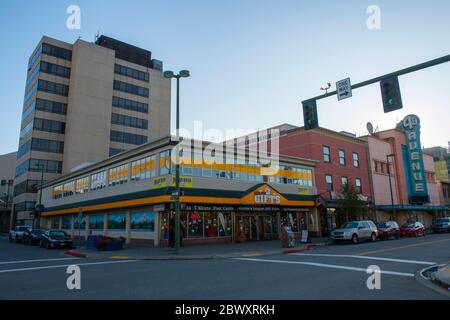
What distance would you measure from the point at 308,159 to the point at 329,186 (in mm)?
4711

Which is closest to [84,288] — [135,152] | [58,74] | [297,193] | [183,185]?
[183,185]

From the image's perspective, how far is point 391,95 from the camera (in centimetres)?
1095

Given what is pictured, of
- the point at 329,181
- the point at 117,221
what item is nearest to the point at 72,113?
the point at 117,221

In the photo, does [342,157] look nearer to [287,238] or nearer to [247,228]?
[247,228]

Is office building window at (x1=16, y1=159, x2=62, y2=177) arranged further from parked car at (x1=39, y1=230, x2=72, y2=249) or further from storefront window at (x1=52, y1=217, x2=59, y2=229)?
parked car at (x1=39, y1=230, x2=72, y2=249)

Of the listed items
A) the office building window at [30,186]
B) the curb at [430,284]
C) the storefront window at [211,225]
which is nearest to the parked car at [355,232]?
the storefront window at [211,225]

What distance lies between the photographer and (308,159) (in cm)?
3503

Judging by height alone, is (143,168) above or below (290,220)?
above

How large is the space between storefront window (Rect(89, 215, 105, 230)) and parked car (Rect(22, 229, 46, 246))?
4.75 m

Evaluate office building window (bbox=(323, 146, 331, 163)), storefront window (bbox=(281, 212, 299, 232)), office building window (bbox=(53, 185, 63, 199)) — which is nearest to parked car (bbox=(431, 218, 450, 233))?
office building window (bbox=(323, 146, 331, 163))

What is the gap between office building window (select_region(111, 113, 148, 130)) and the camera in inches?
2381

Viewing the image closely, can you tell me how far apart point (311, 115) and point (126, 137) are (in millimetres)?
52798

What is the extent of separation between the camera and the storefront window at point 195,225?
2512 cm

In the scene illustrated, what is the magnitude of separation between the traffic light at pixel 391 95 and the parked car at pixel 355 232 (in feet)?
51.7
